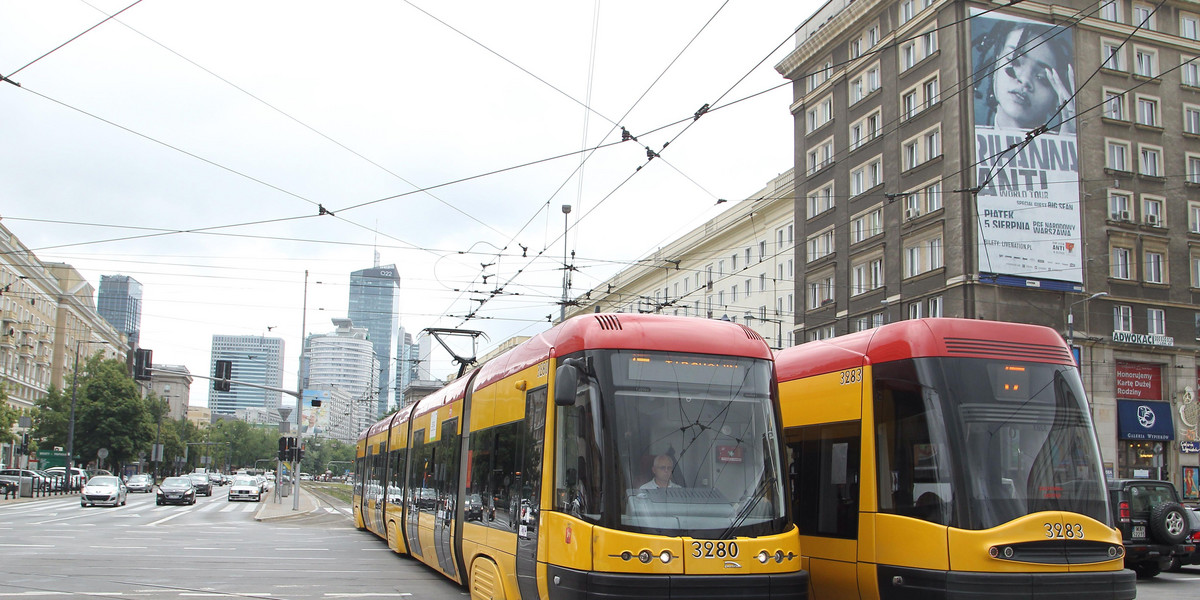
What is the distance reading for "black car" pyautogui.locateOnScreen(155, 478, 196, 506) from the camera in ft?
153

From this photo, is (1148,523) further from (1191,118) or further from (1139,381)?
(1191,118)

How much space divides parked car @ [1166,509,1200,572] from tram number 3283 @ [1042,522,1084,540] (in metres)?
11.5

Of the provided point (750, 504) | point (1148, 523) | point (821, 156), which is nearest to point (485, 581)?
point (750, 504)

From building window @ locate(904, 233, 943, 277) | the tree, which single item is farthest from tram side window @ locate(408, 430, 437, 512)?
the tree

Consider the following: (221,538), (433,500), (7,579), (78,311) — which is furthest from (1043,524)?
(78,311)

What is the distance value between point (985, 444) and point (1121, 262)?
1429 inches

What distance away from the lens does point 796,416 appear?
37.6 feet

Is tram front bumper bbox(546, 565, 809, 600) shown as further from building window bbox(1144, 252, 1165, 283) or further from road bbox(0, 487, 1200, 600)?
building window bbox(1144, 252, 1165, 283)

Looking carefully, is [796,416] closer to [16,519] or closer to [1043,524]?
[1043,524]

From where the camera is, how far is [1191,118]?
140 ft

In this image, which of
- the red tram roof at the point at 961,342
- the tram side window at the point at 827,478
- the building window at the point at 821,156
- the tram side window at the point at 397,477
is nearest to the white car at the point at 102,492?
the tram side window at the point at 397,477

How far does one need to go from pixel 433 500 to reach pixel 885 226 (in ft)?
101

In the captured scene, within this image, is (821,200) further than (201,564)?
Yes

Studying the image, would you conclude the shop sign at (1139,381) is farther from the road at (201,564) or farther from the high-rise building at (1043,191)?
the road at (201,564)
